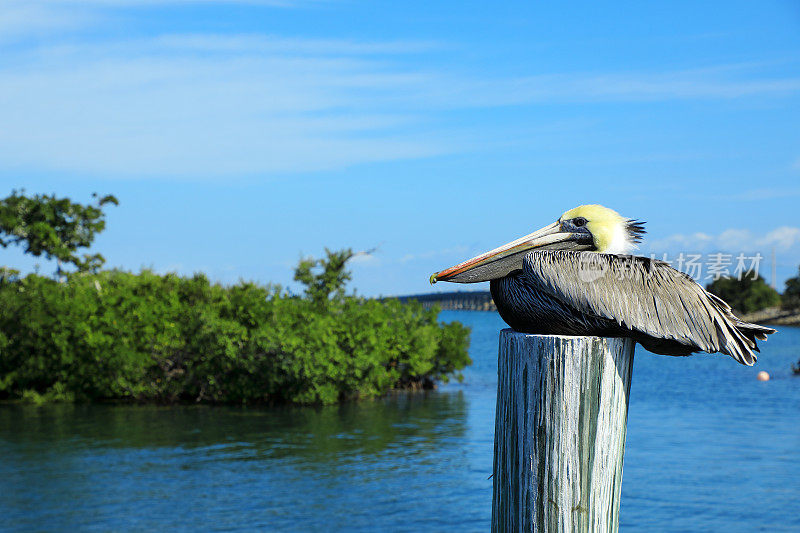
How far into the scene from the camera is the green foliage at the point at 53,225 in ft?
90.8

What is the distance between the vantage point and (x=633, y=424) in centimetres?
2000

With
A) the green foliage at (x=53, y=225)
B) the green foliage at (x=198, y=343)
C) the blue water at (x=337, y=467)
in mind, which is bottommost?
the blue water at (x=337, y=467)

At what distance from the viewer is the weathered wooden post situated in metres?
2.45

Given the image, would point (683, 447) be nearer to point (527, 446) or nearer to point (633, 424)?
point (633, 424)

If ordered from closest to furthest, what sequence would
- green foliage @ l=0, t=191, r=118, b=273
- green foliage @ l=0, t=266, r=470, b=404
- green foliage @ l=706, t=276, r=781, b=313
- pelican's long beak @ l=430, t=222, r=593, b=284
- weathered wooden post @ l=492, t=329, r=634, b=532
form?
weathered wooden post @ l=492, t=329, r=634, b=532 → pelican's long beak @ l=430, t=222, r=593, b=284 → green foliage @ l=0, t=266, r=470, b=404 → green foliage @ l=0, t=191, r=118, b=273 → green foliage @ l=706, t=276, r=781, b=313

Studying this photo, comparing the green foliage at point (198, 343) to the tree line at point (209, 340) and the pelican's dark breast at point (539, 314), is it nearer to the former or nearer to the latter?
the tree line at point (209, 340)

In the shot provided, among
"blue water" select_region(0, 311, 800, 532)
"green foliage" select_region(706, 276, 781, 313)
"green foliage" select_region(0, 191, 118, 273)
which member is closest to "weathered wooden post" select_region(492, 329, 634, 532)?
"blue water" select_region(0, 311, 800, 532)

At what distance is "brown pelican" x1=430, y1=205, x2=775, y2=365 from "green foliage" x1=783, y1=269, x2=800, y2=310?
64366 mm

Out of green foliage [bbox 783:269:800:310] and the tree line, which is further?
green foliage [bbox 783:269:800:310]

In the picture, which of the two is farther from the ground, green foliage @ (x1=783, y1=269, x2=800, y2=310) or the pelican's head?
green foliage @ (x1=783, y1=269, x2=800, y2=310)

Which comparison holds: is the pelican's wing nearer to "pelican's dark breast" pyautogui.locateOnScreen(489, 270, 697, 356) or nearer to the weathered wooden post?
"pelican's dark breast" pyautogui.locateOnScreen(489, 270, 697, 356)

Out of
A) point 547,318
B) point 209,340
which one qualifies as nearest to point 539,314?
point 547,318

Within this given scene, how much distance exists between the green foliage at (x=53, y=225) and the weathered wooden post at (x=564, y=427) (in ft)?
90.6

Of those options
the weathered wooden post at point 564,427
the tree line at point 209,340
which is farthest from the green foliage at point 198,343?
the weathered wooden post at point 564,427
